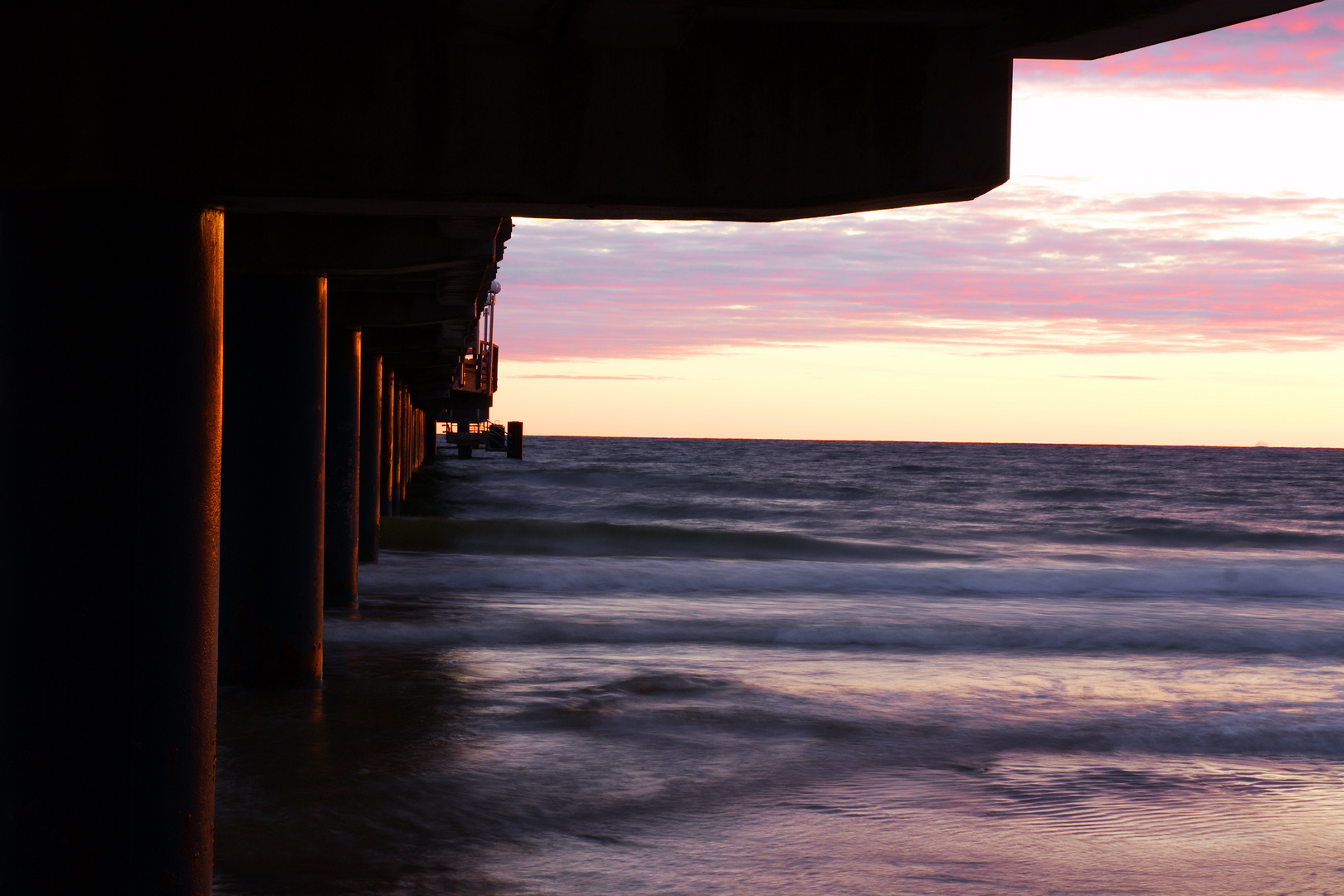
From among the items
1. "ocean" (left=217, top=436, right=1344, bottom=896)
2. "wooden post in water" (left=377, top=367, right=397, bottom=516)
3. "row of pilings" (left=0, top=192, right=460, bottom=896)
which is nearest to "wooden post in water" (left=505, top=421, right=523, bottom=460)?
"wooden post in water" (left=377, top=367, right=397, bottom=516)

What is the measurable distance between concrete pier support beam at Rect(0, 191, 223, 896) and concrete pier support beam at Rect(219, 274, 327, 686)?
395cm

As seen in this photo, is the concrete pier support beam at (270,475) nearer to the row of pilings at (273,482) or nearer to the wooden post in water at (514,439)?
the row of pilings at (273,482)

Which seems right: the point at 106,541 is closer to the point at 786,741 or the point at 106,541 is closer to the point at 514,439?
the point at 786,741

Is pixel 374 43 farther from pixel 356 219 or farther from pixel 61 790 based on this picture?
pixel 356 219

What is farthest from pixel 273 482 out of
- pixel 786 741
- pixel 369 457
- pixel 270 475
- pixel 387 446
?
pixel 387 446

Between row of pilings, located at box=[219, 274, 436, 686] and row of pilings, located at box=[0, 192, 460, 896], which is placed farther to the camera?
row of pilings, located at box=[219, 274, 436, 686]

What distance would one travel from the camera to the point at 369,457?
15.3 metres

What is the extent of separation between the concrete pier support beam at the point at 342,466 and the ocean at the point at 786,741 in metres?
0.36

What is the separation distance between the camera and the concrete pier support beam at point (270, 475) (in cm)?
722

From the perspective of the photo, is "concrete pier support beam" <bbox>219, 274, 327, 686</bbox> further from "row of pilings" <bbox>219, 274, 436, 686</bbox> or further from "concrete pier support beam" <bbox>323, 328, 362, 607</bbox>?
"concrete pier support beam" <bbox>323, 328, 362, 607</bbox>

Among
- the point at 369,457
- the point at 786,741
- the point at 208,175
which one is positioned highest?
the point at 208,175

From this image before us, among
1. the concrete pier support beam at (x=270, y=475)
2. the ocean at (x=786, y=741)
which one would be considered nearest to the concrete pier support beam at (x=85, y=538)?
the ocean at (x=786, y=741)

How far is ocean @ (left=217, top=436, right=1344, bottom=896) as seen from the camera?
4.70 m

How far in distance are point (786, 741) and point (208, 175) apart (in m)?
4.52
